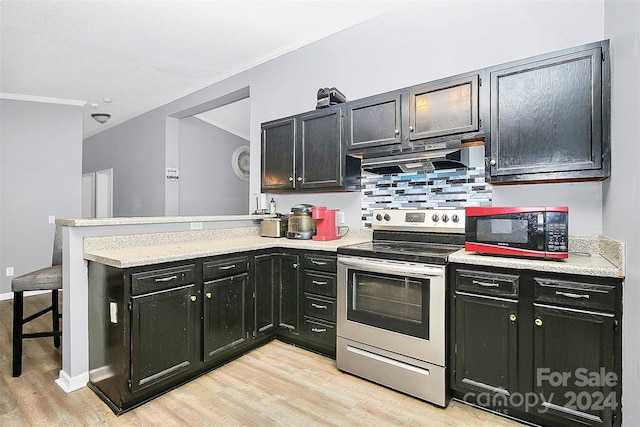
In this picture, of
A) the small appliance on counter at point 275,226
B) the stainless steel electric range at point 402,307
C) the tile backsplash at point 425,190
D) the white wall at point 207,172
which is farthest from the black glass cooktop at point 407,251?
the white wall at point 207,172

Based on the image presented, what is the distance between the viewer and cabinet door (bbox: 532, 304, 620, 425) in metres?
1.58

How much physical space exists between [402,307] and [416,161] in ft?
3.43

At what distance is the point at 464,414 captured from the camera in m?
1.93

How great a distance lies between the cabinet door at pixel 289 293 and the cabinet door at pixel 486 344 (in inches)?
50.4

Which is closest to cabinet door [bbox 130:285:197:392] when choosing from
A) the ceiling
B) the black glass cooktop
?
the black glass cooktop

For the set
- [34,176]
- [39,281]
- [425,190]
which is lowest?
[39,281]

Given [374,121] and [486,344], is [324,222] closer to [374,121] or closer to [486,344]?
[374,121]

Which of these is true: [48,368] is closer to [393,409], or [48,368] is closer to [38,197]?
[393,409]

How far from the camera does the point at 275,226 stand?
324 cm

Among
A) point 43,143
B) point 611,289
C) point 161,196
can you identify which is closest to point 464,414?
point 611,289

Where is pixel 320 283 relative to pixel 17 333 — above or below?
above

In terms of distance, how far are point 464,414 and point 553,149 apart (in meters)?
1.65

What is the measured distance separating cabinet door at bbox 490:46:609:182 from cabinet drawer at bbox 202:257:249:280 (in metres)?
1.91

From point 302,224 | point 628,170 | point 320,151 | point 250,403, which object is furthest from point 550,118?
point 250,403
